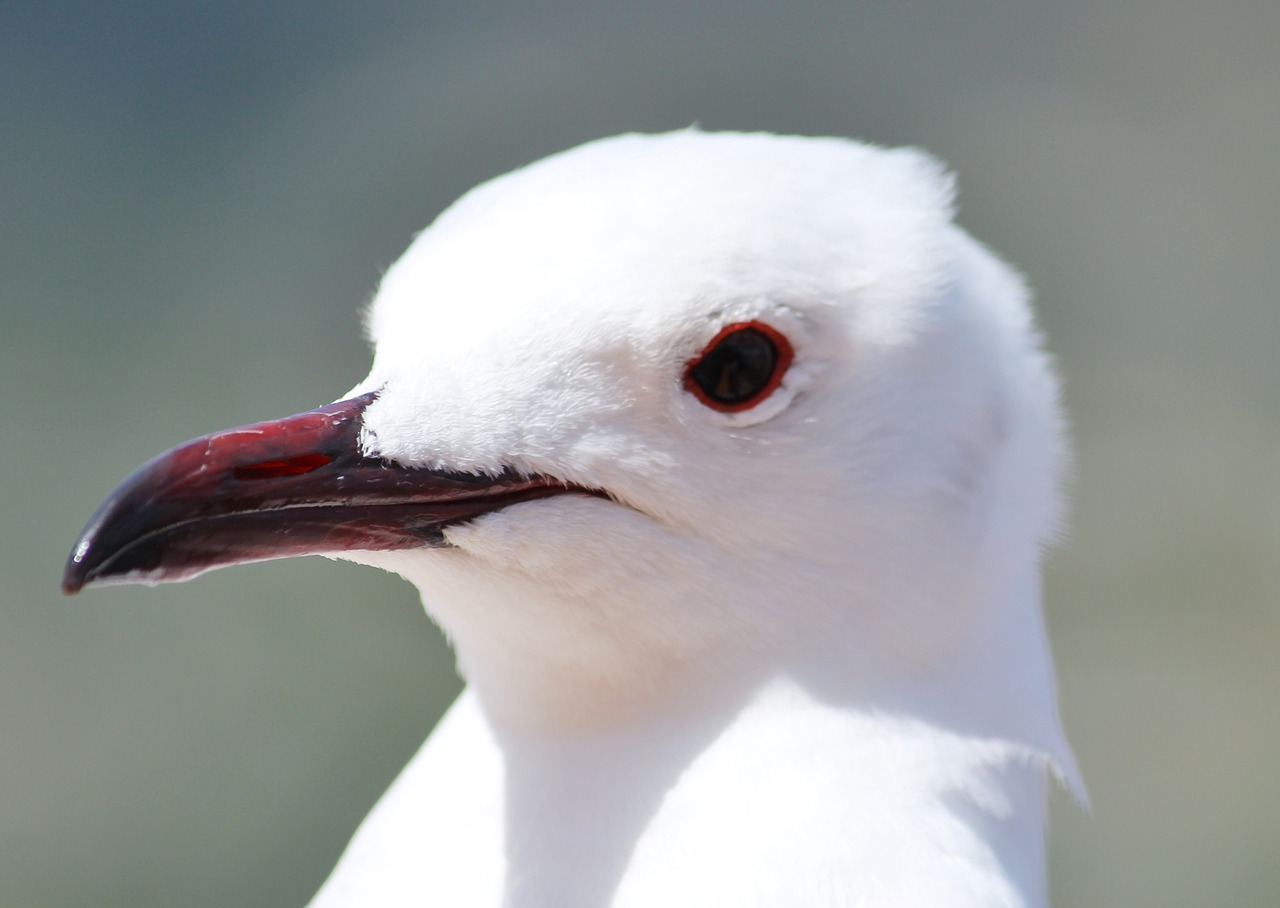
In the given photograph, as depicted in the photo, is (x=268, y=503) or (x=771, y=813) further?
(x=771, y=813)

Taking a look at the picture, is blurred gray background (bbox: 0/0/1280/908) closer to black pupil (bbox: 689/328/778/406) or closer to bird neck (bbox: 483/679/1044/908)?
bird neck (bbox: 483/679/1044/908)

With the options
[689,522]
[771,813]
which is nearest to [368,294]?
[689,522]

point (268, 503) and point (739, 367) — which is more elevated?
point (739, 367)

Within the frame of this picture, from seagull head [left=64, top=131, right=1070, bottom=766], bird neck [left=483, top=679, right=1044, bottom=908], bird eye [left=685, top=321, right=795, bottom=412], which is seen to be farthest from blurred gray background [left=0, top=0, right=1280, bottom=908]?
bird eye [left=685, top=321, right=795, bottom=412]

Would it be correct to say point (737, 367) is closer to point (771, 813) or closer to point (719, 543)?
point (719, 543)

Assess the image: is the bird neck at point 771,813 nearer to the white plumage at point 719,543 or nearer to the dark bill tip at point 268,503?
the white plumage at point 719,543

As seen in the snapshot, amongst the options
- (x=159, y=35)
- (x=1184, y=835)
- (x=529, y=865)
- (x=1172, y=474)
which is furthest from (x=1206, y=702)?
(x=159, y=35)

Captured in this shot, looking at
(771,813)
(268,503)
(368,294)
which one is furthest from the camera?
(368,294)
